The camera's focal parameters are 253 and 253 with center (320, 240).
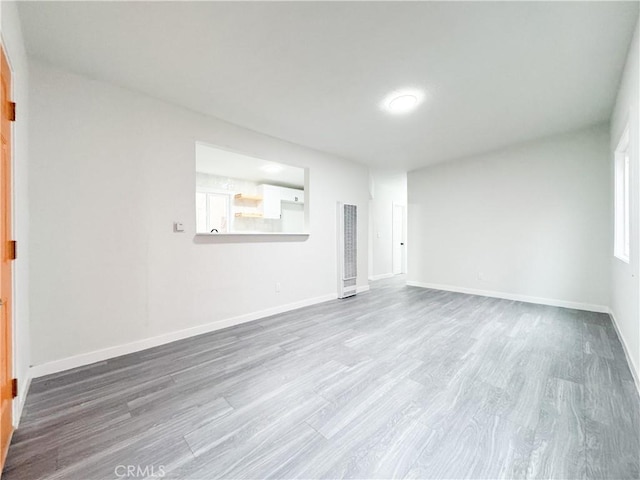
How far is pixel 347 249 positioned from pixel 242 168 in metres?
2.65

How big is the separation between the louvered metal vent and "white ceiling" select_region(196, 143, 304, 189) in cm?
111

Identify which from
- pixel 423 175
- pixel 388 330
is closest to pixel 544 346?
pixel 388 330

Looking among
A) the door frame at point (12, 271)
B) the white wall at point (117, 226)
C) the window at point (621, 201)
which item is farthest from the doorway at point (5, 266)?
the window at point (621, 201)

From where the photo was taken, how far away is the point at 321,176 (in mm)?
4141

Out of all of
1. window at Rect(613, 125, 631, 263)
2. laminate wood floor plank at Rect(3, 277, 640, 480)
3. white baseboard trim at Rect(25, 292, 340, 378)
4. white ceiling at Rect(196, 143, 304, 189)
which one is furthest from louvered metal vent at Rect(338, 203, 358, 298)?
window at Rect(613, 125, 631, 263)

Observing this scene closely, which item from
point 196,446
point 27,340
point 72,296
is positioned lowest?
point 196,446

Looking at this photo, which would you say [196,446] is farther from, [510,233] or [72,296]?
[510,233]

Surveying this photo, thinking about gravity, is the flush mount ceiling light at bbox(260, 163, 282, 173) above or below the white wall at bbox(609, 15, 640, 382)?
above

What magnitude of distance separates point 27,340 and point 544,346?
4321 mm

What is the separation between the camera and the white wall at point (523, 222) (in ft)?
11.4

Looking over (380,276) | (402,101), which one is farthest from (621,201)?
(380,276)

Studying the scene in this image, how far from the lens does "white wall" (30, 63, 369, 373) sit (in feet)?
6.57

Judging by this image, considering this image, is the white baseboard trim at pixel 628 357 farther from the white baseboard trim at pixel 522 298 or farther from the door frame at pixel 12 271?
the door frame at pixel 12 271

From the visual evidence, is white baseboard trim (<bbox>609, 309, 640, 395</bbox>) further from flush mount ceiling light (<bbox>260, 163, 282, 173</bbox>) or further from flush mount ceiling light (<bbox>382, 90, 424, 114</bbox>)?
flush mount ceiling light (<bbox>260, 163, 282, 173</bbox>)
